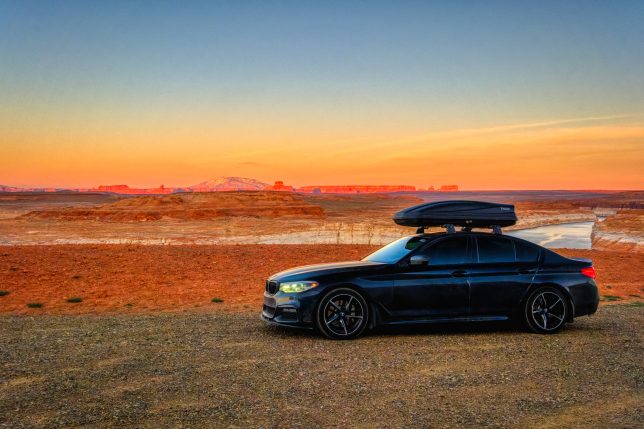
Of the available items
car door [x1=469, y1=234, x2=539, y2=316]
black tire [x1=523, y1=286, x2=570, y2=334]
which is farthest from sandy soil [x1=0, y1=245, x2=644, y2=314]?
black tire [x1=523, y1=286, x2=570, y2=334]

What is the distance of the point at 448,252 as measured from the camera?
9547mm

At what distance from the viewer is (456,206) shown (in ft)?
31.6

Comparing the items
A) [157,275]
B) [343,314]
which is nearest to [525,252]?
[343,314]

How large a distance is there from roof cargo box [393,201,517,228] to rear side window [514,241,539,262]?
43cm

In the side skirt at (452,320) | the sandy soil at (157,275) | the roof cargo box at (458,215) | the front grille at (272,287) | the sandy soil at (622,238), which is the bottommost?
the sandy soil at (622,238)

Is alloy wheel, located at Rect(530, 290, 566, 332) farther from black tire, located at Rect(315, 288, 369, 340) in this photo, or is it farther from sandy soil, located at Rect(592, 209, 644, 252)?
sandy soil, located at Rect(592, 209, 644, 252)

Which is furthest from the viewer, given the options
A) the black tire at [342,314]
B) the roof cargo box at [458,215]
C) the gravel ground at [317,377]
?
the roof cargo box at [458,215]

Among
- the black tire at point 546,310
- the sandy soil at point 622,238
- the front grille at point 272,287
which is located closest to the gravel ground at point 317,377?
the black tire at point 546,310

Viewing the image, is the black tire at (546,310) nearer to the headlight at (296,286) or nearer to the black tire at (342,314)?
the black tire at (342,314)

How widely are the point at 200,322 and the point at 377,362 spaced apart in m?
4.20

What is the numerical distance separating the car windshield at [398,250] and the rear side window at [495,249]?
89cm

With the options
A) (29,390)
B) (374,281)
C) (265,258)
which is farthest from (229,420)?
(265,258)

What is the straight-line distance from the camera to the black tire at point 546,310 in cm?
945

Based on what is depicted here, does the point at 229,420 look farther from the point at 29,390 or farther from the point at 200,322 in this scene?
the point at 200,322
